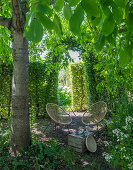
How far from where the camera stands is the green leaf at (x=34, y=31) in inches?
25.7

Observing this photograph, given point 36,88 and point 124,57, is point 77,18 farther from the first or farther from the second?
point 36,88

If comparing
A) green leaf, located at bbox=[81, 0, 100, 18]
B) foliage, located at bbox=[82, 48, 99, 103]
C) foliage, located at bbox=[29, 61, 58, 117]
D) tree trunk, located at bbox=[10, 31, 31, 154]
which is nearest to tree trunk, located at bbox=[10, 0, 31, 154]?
tree trunk, located at bbox=[10, 31, 31, 154]

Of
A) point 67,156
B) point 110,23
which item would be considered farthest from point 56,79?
point 110,23

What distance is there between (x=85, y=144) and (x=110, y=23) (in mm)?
3201

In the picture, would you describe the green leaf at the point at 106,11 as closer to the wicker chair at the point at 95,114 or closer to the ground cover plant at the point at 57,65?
the ground cover plant at the point at 57,65

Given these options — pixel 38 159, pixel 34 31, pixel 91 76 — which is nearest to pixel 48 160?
pixel 38 159

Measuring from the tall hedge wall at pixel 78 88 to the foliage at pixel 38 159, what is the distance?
15.9 ft

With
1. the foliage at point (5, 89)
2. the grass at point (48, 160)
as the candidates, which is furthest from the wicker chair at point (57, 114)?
the foliage at point (5, 89)

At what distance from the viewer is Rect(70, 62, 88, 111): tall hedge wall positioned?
792 cm

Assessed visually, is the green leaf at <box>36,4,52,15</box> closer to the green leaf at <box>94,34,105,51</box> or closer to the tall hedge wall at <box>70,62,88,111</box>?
the green leaf at <box>94,34,105,51</box>

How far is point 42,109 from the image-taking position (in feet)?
21.3

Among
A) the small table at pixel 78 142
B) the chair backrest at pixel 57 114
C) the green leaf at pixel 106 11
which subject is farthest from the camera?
the chair backrest at pixel 57 114

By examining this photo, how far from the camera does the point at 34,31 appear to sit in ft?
2.16

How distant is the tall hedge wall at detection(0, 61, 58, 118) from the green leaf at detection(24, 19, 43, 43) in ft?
17.2
